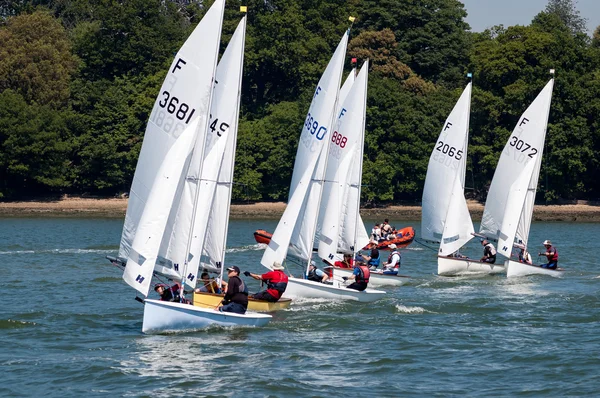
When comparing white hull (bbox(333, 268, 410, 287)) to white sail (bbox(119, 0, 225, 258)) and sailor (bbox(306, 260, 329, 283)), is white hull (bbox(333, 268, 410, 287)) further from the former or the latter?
white sail (bbox(119, 0, 225, 258))

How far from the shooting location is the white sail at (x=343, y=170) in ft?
106

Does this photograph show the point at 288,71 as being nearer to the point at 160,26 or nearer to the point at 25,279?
the point at 160,26

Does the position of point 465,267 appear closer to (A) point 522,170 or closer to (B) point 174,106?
(A) point 522,170

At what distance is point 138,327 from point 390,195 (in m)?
48.4

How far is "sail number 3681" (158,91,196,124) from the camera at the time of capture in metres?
22.3

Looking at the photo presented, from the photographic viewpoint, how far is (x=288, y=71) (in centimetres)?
7831

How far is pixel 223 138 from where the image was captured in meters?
24.1

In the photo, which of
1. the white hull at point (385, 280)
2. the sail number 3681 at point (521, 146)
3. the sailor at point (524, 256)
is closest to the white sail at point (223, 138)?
the white hull at point (385, 280)

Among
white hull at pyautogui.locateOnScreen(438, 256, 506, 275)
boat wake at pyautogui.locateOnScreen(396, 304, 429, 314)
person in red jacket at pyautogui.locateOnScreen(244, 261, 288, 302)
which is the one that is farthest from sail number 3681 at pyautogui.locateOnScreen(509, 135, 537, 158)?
person in red jacket at pyautogui.locateOnScreen(244, 261, 288, 302)

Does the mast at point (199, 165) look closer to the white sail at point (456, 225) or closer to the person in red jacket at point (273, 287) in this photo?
the person in red jacket at point (273, 287)

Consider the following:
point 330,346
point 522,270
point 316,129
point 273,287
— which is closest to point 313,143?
point 316,129

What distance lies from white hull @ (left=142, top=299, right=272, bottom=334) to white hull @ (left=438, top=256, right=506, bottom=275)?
48.8ft

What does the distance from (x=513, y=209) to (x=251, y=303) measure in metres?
14.4

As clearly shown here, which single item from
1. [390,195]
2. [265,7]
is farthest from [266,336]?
[265,7]
